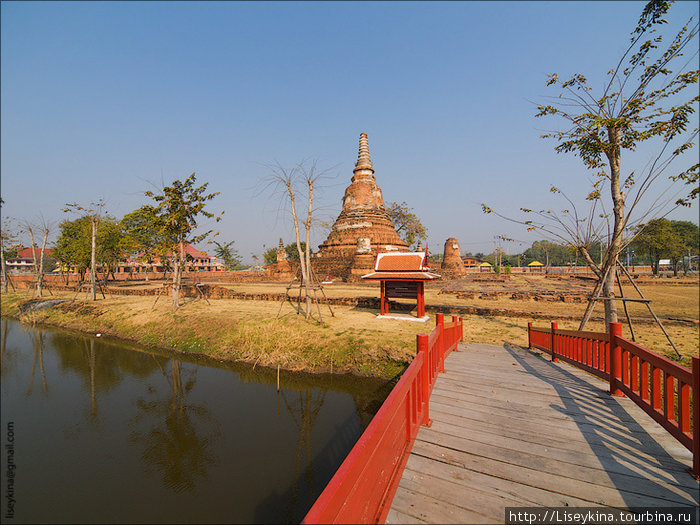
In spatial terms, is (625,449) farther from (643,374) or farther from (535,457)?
(643,374)

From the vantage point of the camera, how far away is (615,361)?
395 centimetres

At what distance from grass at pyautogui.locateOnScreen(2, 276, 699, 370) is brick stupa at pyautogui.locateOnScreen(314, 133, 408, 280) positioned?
17018 millimetres

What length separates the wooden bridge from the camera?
209 cm

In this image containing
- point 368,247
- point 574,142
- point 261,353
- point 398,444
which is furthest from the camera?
point 368,247

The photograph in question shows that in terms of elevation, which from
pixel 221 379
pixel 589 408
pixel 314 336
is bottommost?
pixel 221 379

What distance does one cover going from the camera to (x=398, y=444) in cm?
263

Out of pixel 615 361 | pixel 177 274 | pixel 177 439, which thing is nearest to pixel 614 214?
pixel 615 361

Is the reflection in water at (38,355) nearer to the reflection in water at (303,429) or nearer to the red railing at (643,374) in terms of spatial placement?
the reflection in water at (303,429)

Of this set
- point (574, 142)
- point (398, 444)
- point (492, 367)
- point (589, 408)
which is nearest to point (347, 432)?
point (492, 367)

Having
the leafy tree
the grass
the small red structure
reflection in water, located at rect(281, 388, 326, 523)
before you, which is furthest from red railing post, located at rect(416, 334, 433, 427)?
the leafy tree

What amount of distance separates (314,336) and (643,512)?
8330 mm

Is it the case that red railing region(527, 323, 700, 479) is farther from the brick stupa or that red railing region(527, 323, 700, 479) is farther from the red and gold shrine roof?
the brick stupa

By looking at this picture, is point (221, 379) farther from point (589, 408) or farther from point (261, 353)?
point (589, 408)

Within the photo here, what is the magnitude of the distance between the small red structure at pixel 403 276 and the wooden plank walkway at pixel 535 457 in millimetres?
7140
